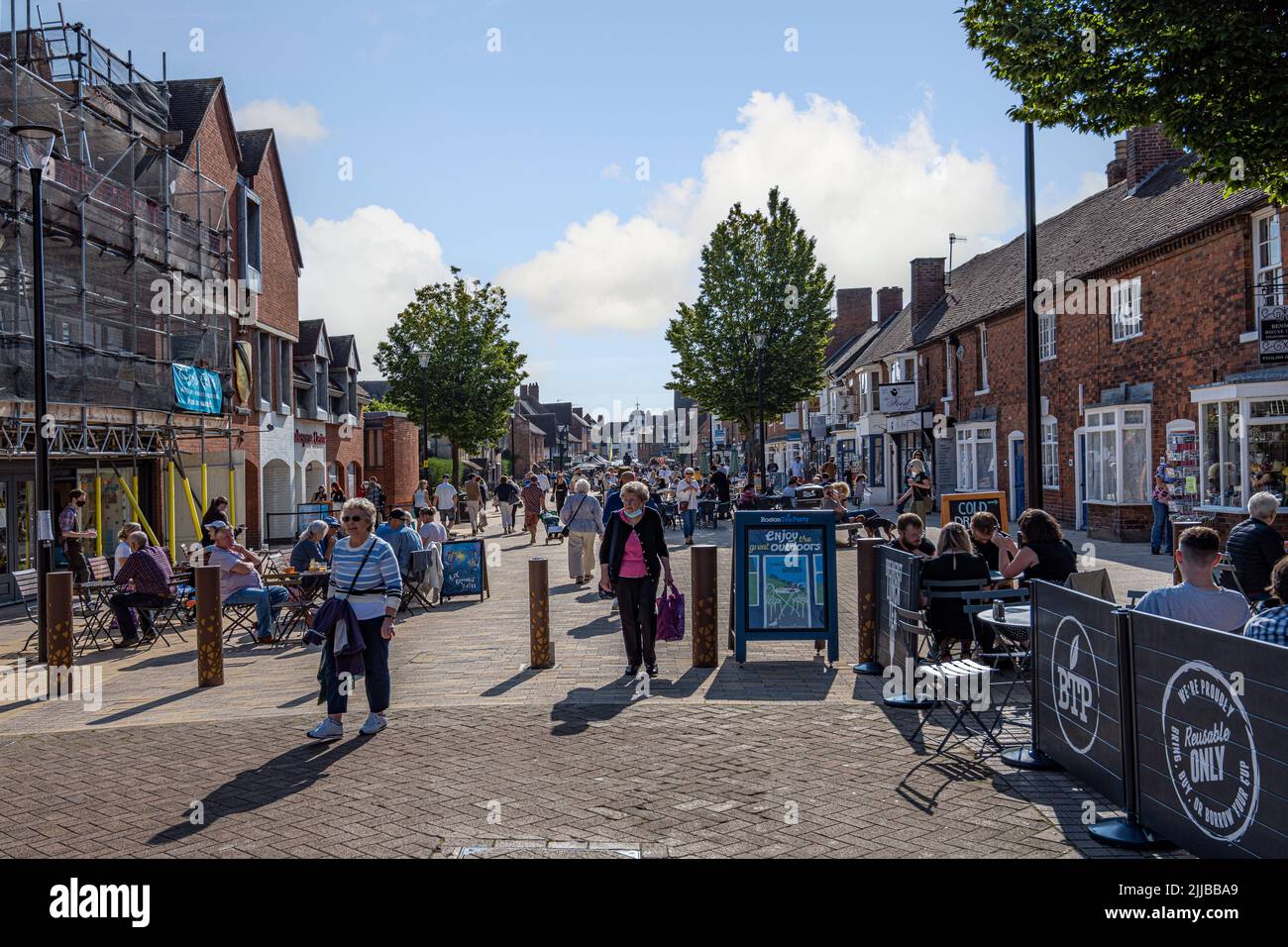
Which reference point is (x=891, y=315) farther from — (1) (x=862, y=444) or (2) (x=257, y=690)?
(2) (x=257, y=690)

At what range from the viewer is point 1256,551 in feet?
28.1

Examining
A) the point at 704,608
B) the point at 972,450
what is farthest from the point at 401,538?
the point at 972,450

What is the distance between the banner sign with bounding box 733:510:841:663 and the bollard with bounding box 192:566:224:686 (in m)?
4.89

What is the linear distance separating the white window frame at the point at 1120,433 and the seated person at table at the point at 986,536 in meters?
13.0

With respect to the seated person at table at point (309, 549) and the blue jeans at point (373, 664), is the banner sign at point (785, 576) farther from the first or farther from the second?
the seated person at table at point (309, 549)

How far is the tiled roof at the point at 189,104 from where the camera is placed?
84.1ft

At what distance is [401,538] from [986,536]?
25.7ft

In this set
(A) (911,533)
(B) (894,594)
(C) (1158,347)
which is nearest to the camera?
(B) (894,594)

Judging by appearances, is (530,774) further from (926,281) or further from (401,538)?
(926,281)

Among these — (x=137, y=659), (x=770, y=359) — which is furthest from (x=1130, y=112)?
(x=770, y=359)

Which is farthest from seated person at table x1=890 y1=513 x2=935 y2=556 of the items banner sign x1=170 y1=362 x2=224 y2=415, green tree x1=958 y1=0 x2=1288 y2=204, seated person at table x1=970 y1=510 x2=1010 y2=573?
banner sign x1=170 y1=362 x2=224 y2=415

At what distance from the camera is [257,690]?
372 inches

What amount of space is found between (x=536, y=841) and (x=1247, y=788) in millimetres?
3175

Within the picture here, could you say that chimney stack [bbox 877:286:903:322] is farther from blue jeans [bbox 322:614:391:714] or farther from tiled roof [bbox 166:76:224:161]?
blue jeans [bbox 322:614:391:714]
